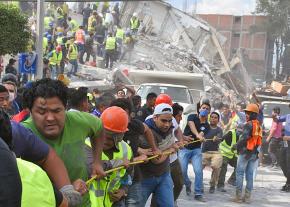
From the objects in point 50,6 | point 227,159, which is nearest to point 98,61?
point 50,6

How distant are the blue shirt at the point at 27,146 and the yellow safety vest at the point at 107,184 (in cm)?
127

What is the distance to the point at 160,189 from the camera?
5.77 m

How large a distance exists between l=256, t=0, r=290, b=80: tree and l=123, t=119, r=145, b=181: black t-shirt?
131 feet

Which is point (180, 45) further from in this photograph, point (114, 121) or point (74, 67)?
point (114, 121)

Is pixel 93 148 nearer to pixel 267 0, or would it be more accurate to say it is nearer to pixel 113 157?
pixel 113 157

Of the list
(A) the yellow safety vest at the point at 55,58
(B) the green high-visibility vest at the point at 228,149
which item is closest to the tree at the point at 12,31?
(B) the green high-visibility vest at the point at 228,149

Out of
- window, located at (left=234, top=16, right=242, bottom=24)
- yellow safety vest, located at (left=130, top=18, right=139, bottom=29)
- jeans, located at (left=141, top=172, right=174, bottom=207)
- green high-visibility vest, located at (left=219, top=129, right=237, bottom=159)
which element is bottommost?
green high-visibility vest, located at (left=219, top=129, right=237, bottom=159)

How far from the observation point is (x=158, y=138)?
601 cm

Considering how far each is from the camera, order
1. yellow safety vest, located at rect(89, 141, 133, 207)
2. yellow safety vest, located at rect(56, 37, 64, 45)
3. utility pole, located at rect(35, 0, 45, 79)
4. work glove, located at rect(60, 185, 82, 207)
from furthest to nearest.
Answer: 1. yellow safety vest, located at rect(56, 37, 64, 45)
2. utility pole, located at rect(35, 0, 45, 79)
3. yellow safety vest, located at rect(89, 141, 133, 207)
4. work glove, located at rect(60, 185, 82, 207)

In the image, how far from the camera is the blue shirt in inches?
102

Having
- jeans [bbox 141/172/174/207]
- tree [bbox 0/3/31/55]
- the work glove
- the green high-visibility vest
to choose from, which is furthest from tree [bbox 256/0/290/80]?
the work glove

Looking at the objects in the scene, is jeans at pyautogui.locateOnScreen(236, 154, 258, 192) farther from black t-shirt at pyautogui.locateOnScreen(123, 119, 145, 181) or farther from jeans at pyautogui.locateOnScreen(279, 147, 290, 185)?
black t-shirt at pyautogui.locateOnScreen(123, 119, 145, 181)

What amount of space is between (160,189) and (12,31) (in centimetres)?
794

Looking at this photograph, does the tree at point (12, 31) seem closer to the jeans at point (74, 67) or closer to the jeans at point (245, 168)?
the jeans at point (245, 168)
